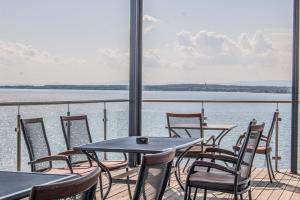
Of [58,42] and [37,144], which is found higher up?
[58,42]

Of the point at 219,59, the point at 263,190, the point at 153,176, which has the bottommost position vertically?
the point at 263,190

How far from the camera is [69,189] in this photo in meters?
1.70

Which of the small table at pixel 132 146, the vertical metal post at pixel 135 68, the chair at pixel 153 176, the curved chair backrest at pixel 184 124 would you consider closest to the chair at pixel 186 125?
the curved chair backrest at pixel 184 124

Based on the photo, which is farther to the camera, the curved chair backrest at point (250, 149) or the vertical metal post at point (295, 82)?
the vertical metal post at point (295, 82)

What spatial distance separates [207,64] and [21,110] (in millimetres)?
10715

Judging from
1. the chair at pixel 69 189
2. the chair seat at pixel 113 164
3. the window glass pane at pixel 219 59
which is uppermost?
the window glass pane at pixel 219 59

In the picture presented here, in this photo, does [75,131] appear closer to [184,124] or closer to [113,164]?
[113,164]

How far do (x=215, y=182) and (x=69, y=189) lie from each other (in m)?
2.40

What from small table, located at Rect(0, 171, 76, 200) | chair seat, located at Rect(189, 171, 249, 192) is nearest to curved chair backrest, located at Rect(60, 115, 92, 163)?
chair seat, located at Rect(189, 171, 249, 192)

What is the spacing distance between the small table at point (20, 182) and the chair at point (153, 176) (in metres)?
0.49

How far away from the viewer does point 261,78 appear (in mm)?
11523

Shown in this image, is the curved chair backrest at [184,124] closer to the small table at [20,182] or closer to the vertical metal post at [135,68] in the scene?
the vertical metal post at [135,68]

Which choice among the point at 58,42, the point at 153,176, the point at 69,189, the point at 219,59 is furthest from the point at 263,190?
the point at 58,42

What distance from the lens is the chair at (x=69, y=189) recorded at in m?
1.62
